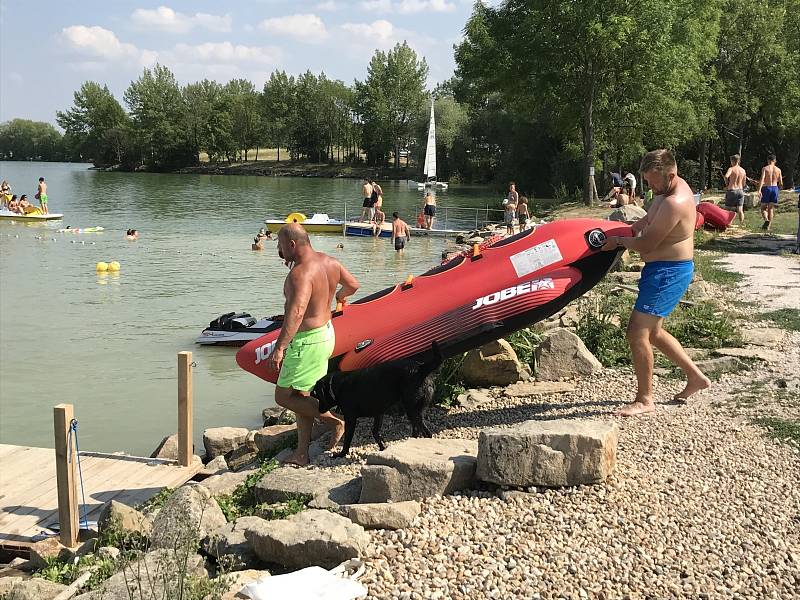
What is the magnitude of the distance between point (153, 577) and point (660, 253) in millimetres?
3918

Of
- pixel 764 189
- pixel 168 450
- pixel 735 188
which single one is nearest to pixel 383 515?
pixel 168 450

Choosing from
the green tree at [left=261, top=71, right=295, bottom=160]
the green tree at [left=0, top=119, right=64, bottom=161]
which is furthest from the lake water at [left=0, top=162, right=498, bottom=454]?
the green tree at [left=0, top=119, right=64, bottom=161]

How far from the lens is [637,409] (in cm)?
598

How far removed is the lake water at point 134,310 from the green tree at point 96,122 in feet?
241

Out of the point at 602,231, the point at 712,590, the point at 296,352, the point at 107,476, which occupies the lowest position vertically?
the point at 107,476

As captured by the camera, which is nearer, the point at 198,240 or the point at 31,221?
the point at 198,240

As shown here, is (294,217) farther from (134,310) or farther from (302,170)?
(302,170)

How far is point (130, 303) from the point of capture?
691 inches

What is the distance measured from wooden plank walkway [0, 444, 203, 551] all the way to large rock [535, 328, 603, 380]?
10.8 ft

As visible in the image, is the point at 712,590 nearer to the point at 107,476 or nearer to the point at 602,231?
the point at 602,231

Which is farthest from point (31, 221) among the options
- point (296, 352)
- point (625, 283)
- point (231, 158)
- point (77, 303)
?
point (231, 158)

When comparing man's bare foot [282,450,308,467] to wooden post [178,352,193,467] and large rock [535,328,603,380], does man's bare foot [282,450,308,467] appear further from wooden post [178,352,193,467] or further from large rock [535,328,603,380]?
large rock [535,328,603,380]

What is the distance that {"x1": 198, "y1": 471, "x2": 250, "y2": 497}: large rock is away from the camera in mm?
6004

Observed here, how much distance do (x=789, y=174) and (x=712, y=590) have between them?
Result: 37333mm
